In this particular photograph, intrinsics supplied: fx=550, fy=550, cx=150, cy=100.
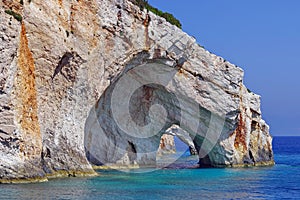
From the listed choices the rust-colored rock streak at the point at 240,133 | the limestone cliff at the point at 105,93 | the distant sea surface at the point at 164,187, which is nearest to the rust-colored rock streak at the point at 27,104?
the limestone cliff at the point at 105,93

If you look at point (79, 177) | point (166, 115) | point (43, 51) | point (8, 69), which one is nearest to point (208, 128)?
point (166, 115)

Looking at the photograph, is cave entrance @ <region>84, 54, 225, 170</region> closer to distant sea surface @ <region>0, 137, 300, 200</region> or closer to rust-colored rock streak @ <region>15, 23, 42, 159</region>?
distant sea surface @ <region>0, 137, 300, 200</region>

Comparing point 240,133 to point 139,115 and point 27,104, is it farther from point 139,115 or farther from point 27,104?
point 27,104

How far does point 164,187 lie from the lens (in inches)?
1209

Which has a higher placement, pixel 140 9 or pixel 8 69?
pixel 140 9

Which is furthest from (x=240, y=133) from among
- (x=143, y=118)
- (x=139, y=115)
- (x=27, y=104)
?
(x=27, y=104)

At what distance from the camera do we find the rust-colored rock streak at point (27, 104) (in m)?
28.9

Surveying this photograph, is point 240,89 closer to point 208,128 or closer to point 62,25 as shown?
point 208,128

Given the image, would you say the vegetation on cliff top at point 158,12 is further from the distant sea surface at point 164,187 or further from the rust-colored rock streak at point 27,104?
the distant sea surface at point 164,187

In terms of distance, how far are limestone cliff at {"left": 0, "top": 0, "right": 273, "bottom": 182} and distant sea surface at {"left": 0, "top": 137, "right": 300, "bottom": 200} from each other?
197 cm

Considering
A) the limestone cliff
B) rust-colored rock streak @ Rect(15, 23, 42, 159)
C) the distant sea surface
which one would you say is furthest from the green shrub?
the distant sea surface

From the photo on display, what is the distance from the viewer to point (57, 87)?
108 feet

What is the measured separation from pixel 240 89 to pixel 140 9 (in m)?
12.6

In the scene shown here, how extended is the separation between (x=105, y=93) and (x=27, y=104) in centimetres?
1228
